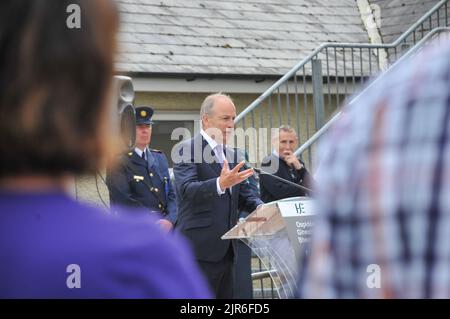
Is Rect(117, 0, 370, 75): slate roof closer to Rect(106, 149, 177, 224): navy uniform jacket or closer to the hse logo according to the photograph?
Rect(106, 149, 177, 224): navy uniform jacket

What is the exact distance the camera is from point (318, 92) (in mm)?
10664

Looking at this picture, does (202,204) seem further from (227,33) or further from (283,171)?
(227,33)

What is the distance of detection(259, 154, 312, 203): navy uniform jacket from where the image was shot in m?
8.40

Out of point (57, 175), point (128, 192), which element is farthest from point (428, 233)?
point (128, 192)

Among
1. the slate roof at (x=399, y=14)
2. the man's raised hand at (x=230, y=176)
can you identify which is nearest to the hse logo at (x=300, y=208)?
the man's raised hand at (x=230, y=176)

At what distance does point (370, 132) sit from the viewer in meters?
1.32

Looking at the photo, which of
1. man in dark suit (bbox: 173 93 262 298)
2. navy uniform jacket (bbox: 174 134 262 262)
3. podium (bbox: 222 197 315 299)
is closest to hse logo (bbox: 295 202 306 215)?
podium (bbox: 222 197 315 299)

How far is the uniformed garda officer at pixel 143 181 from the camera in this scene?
7723 mm

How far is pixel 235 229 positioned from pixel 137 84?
15.5 feet

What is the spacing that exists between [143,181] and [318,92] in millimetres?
3294

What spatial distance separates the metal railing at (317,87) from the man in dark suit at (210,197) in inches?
103

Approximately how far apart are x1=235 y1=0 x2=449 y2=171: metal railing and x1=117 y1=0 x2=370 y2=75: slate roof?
411mm

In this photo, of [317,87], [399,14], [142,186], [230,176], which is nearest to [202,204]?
[230,176]

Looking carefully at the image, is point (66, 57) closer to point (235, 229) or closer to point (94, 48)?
point (94, 48)
